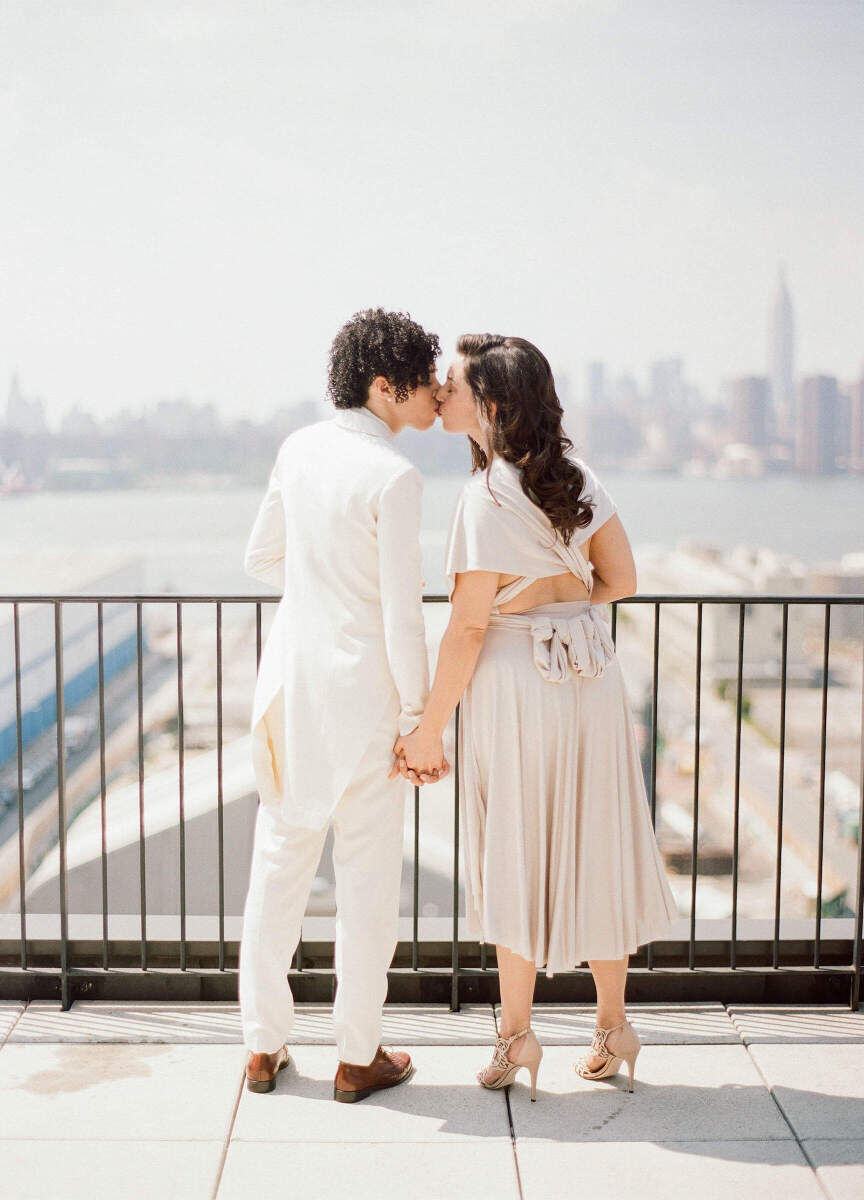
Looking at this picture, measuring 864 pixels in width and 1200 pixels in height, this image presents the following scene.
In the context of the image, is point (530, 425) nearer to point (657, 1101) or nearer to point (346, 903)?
point (346, 903)

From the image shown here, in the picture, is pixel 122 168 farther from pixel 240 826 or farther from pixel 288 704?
pixel 288 704

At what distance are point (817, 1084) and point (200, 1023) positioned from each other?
1452mm

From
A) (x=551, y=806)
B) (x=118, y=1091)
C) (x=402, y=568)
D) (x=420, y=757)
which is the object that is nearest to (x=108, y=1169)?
(x=118, y=1091)

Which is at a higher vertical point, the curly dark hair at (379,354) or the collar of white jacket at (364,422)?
the curly dark hair at (379,354)

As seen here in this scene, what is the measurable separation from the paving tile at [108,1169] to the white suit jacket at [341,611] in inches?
26.2

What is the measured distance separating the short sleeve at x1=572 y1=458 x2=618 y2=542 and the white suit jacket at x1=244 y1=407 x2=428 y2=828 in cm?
34

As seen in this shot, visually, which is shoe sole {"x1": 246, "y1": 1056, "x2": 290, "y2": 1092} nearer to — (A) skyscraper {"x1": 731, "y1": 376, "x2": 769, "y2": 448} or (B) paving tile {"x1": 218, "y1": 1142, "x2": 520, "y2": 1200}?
(B) paving tile {"x1": 218, "y1": 1142, "x2": 520, "y2": 1200}

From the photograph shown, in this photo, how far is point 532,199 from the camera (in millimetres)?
72375

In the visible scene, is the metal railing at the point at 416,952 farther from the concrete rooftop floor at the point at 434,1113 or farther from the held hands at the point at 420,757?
the held hands at the point at 420,757

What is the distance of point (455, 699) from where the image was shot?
2111 millimetres

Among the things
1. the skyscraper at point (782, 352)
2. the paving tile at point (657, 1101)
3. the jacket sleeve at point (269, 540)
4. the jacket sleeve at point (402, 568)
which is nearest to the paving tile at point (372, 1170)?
the paving tile at point (657, 1101)

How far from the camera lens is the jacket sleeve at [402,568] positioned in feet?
6.63

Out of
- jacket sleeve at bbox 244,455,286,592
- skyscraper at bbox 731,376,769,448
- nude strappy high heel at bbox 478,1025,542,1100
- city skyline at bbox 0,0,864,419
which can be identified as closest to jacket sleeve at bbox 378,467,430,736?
jacket sleeve at bbox 244,455,286,592

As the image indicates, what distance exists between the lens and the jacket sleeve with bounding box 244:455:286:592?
88.9 inches
